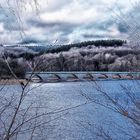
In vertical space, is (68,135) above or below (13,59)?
below

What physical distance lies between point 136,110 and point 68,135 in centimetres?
1381

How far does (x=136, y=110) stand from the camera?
5.14m

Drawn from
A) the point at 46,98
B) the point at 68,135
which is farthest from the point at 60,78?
the point at 46,98

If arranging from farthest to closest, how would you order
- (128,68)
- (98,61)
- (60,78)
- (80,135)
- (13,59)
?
(60,78)
(80,135)
(98,61)
(128,68)
(13,59)

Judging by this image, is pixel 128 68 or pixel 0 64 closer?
pixel 0 64

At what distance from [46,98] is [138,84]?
2.80 meters

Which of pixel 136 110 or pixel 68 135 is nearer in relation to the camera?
pixel 136 110

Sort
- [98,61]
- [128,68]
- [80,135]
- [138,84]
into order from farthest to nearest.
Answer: [80,135] < [98,61] < [128,68] < [138,84]

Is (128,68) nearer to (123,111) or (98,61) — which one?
(123,111)

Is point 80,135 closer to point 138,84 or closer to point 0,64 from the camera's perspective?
point 138,84

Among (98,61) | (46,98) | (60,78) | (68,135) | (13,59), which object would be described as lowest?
(60,78)

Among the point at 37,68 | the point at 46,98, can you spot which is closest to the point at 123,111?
the point at 37,68

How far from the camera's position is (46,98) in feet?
25.6

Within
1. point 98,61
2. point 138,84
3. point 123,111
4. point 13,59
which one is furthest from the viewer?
point 98,61
